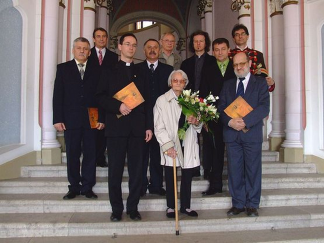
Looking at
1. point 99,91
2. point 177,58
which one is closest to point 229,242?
point 99,91

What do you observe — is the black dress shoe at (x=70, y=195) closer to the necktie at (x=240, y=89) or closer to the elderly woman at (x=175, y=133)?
the elderly woman at (x=175, y=133)

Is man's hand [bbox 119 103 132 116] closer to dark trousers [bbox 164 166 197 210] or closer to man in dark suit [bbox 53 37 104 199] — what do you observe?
man in dark suit [bbox 53 37 104 199]

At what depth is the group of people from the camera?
3.07m

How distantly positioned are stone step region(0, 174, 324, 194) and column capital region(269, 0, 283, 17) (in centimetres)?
283

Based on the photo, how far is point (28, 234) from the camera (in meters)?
3.05

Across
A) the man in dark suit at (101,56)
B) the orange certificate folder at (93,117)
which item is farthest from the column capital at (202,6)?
the orange certificate folder at (93,117)

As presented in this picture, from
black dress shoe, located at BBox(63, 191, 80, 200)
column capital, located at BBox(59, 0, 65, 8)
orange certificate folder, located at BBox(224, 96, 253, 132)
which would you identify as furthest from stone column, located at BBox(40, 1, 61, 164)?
orange certificate folder, located at BBox(224, 96, 253, 132)

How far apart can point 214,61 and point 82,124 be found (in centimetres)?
165

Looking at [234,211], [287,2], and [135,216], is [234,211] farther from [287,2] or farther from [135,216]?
[287,2]

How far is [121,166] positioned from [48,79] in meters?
2.21

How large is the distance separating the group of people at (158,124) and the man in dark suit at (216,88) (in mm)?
11

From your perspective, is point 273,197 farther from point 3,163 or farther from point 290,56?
point 3,163

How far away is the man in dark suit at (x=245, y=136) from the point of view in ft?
10.4

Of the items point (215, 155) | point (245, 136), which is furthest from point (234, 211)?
point (245, 136)
